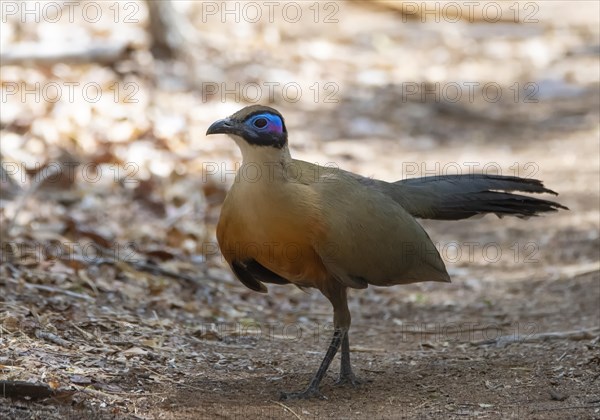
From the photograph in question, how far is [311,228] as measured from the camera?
5.17 meters

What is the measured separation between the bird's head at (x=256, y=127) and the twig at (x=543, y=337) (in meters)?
2.39

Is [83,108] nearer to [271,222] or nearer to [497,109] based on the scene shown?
[271,222]

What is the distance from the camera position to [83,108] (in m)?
10.9

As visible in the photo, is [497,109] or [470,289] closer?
[470,289]

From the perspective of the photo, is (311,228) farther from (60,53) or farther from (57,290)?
(60,53)

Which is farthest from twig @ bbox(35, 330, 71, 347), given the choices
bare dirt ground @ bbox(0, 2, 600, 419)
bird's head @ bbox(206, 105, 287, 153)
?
bird's head @ bbox(206, 105, 287, 153)

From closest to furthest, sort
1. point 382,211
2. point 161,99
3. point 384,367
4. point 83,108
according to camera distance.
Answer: point 382,211 < point 384,367 < point 83,108 < point 161,99

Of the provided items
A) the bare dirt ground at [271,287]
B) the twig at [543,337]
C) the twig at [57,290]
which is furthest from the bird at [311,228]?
the twig at [57,290]

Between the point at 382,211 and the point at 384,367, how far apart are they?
1165 millimetres

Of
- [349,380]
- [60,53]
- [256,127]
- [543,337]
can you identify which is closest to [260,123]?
[256,127]

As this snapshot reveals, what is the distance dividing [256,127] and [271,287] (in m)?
3.25

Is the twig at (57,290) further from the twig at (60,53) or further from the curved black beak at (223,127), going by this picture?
the twig at (60,53)

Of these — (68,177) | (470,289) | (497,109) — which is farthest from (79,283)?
(497,109)

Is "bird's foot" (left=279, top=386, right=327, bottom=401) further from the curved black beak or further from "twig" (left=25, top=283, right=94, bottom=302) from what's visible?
"twig" (left=25, top=283, right=94, bottom=302)
